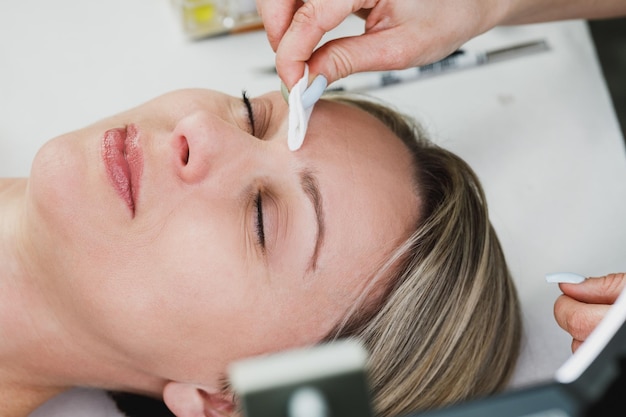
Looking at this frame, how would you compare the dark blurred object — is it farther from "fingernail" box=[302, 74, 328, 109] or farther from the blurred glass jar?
"fingernail" box=[302, 74, 328, 109]

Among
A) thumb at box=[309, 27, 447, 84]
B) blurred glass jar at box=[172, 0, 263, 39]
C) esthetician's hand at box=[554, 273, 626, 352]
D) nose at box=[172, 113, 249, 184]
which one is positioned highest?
blurred glass jar at box=[172, 0, 263, 39]

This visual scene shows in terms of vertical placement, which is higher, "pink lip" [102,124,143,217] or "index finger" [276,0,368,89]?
"index finger" [276,0,368,89]

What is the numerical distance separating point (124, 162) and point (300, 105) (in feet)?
0.85

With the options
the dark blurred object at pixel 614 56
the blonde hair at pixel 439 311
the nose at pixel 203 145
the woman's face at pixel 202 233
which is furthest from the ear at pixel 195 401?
the dark blurred object at pixel 614 56

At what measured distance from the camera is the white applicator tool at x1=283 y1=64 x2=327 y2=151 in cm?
99

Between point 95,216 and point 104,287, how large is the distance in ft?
0.32

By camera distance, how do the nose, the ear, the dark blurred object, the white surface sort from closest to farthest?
the nose → the ear → the white surface → the dark blurred object

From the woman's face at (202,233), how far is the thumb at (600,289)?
0.29 m

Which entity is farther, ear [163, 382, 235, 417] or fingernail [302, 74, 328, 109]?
ear [163, 382, 235, 417]

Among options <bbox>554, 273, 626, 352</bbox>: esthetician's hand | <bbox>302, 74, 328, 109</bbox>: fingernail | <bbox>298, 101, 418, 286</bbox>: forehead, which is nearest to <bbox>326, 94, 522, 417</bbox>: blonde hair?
<bbox>298, 101, 418, 286</bbox>: forehead

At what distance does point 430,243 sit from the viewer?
3.77ft

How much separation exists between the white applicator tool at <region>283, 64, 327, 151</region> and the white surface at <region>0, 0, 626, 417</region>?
61 cm

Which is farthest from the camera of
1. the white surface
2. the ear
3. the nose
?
the white surface

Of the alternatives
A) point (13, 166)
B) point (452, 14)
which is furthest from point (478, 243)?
point (13, 166)
